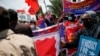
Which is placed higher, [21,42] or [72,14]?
[21,42]

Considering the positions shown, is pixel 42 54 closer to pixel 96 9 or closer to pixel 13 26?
pixel 13 26

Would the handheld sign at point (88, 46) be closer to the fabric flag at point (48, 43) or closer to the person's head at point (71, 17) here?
the fabric flag at point (48, 43)

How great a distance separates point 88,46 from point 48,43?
1.51 m

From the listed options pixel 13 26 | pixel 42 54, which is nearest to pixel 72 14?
pixel 42 54

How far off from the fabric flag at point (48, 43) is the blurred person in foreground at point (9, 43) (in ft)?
15.8

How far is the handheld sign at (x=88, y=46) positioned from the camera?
7.82 metres

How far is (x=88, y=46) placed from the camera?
8.09m

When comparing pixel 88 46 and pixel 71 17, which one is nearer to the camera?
pixel 88 46

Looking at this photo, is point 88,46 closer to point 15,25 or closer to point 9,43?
point 15,25

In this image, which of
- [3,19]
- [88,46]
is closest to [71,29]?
[88,46]

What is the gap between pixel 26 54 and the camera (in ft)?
14.1

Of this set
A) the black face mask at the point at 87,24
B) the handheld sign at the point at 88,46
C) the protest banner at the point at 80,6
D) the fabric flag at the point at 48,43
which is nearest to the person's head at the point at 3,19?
the handheld sign at the point at 88,46

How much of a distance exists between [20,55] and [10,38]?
193mm

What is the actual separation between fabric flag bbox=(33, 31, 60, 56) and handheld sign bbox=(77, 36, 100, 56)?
89 cm
